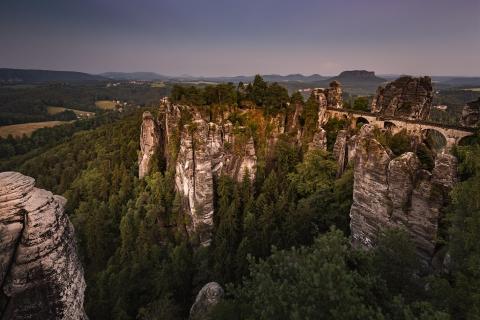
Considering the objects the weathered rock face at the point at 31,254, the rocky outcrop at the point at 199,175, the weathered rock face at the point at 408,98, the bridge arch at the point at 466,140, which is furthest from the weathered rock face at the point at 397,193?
the weathered rock face at the point at 408,98

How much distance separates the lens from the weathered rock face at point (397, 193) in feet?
63.0

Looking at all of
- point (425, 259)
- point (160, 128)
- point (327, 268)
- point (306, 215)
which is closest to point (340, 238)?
point (327, 268)

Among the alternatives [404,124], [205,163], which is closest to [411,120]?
[404,124]

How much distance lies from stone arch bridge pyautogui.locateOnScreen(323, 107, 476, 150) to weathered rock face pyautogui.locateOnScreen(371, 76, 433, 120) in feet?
6.11

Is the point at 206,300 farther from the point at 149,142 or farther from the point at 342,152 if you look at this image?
the point at 149,142

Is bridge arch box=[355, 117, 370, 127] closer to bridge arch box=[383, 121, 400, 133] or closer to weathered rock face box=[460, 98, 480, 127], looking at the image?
bridge arch box=[383, 121, 400, 133]

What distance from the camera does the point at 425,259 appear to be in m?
19.3

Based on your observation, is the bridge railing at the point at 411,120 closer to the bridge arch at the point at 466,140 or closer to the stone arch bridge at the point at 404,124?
the stone arch bridge at the point at 404,124

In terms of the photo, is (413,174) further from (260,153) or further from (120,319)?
(120,319)

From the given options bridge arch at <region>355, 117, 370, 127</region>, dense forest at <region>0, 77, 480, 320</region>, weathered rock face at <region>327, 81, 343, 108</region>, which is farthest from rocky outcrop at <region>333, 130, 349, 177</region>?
weathered rock face at <region>327, 81, 343, 108</region>

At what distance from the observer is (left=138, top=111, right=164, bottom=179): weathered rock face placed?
46.8m

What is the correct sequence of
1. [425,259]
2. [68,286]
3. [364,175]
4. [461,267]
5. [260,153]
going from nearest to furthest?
1. [461,267]
2. [68,286]
3. [425,259]
4. [364,175]
5. [260,153]

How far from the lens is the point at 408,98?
147 feet

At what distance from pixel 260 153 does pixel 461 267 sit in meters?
30.5
